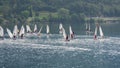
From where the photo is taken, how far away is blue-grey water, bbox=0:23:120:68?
109 meters

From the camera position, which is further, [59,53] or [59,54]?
[59,53]

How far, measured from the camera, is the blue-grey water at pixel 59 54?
109375 millimetres

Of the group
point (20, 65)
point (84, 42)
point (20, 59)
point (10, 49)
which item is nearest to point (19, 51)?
point (10, 49)

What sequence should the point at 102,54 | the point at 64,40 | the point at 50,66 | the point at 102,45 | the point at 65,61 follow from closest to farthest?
the point at 50,66 → the point at 65,61 → the point at 102,54 → the point at 102,45 → the point at 64,40

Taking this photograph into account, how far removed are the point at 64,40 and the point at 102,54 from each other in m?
33.5

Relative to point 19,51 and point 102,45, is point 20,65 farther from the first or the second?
point 102,45

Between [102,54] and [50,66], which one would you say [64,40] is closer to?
[102,54]

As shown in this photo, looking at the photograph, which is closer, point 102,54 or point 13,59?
point 13,59

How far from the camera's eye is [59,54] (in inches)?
4828

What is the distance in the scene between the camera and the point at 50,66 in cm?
10650

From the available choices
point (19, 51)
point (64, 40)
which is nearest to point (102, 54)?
point (19, 51)

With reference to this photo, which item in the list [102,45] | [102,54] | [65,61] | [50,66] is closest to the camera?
[50,66]

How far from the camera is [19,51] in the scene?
126562 millimetres

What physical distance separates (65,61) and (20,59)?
388 inches
